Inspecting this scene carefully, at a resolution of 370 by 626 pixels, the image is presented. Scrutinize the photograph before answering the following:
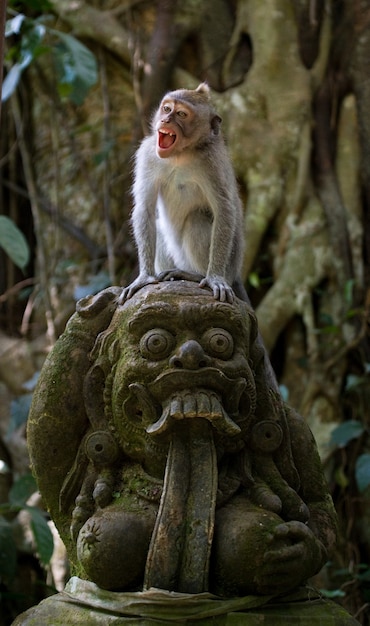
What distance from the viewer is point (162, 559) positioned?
7.18ft

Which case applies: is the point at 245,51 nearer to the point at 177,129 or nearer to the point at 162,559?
the point at 177,129

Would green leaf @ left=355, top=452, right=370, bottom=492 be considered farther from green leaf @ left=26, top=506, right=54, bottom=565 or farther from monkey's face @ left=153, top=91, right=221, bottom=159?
monkey's face @ left=153, top=91, right=221, bottom=159

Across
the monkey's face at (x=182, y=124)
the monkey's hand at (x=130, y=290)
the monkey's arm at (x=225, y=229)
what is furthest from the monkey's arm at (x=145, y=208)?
the monkey's hand at (x=130, y=290)

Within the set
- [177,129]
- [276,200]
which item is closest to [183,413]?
[177,129]

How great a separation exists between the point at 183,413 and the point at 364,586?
10.5 ft

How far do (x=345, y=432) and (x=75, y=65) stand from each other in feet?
9.31

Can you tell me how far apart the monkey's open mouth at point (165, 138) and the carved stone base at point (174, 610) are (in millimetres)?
1858

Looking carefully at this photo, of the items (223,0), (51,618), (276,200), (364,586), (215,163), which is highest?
(223,0)

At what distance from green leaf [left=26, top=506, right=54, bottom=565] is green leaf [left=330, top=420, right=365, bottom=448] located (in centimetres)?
184

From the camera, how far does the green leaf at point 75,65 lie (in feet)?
16.4

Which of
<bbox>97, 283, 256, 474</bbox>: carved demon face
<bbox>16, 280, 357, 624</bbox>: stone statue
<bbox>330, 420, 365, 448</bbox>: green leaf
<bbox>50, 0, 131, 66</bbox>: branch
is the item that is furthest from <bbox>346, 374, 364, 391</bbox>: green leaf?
<bbox>50, 0, 131, 66</bbox>: branch

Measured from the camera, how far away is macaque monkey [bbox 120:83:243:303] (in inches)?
138

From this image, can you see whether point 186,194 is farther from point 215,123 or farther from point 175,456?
point 175,456

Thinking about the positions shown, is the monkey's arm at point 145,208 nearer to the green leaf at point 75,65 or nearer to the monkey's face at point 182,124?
the monkey's face at point 182,124
